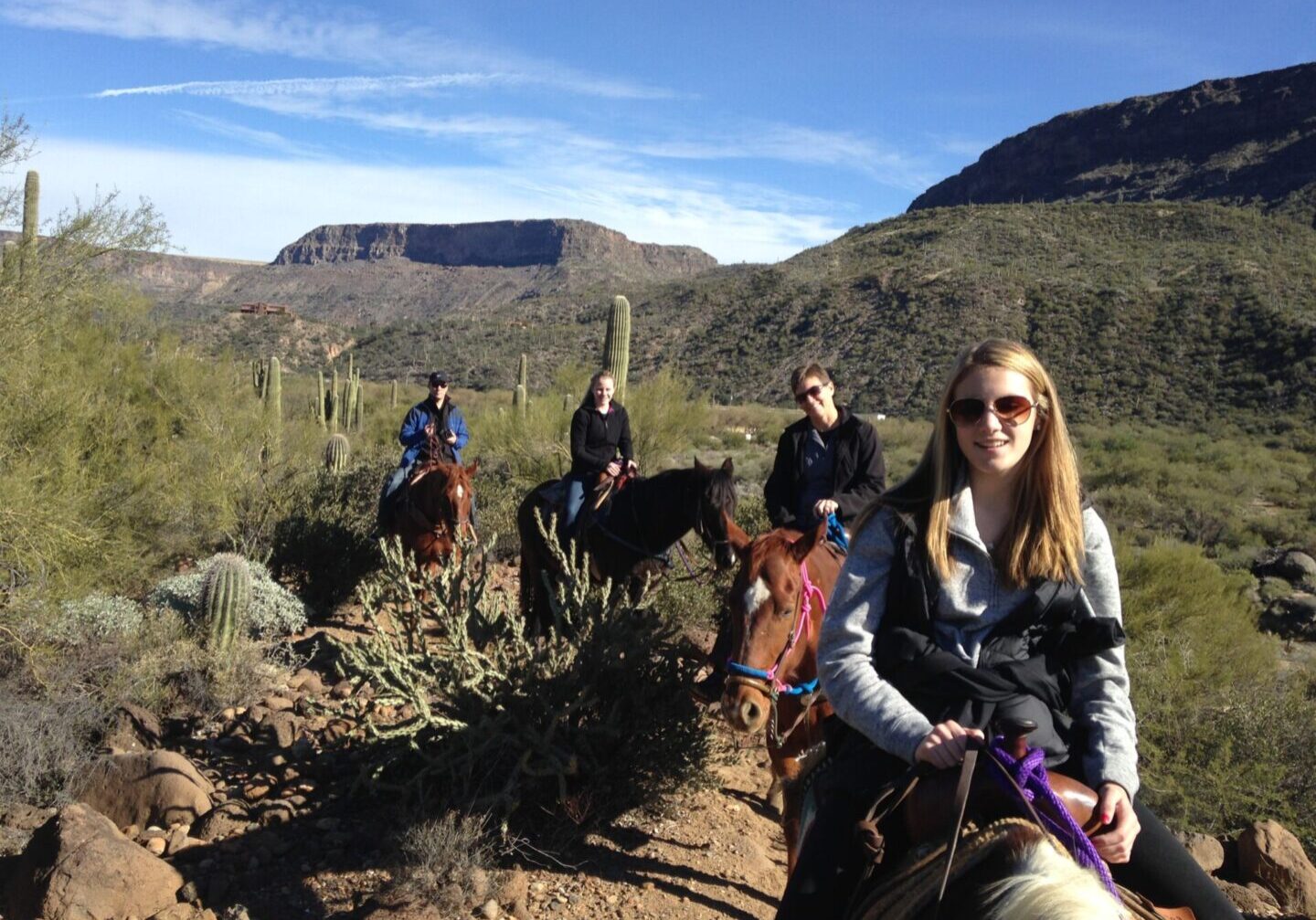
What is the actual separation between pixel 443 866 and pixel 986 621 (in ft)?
8.75

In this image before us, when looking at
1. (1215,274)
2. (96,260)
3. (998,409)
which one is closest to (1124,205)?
(1215,274)

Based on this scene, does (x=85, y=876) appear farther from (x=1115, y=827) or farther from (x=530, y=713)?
(x=1115, y=827)

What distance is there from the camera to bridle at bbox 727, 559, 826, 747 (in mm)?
3711

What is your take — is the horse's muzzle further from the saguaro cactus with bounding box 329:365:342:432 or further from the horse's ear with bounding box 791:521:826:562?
the saguaro cactus with bounding box 329:365:342:432

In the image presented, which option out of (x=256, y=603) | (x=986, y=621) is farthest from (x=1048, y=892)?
(x=256, y=603)

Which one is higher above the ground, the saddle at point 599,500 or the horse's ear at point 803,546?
the horse's ear at point 803,546

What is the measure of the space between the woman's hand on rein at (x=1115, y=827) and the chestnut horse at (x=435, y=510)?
284 inches

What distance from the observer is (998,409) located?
257cm

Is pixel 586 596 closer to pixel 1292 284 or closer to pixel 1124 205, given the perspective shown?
pixel 1292 284

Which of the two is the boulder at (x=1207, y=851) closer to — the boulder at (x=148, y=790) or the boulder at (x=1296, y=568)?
the boulder at (x=148, y=790)

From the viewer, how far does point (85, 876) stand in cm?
404

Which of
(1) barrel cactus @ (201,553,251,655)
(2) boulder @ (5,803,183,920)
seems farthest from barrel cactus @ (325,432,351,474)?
(2) boulder @ (5,803,183,920)

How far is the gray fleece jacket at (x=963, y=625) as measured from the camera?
2475 mm

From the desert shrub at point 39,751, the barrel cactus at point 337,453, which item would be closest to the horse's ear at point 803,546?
the desert shrub at point 39,751
